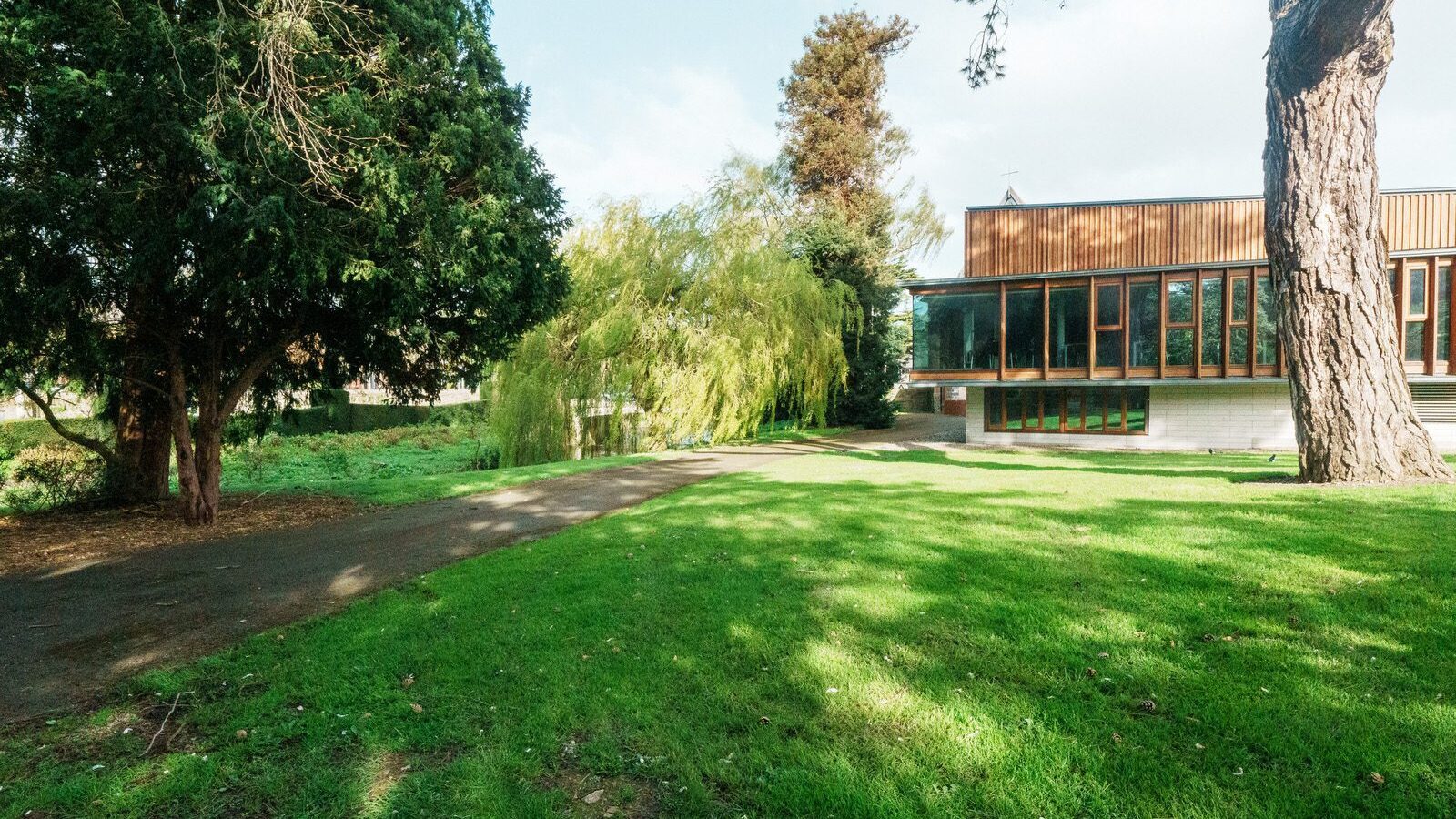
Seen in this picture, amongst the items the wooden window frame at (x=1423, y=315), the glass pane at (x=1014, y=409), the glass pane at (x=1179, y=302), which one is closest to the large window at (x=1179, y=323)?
the glass pane at (x=1179, y=302)

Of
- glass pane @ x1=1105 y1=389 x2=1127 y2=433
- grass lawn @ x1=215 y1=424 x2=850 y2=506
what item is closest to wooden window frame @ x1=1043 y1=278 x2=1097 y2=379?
glass pane @ x1=1105 y1=389 x2=1127 y2=433

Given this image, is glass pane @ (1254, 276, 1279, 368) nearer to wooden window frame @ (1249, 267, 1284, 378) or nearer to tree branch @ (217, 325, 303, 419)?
wooden window frame @ (1249, 267, 1284, 378)

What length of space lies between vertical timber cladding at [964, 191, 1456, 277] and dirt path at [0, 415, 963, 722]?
16.7m

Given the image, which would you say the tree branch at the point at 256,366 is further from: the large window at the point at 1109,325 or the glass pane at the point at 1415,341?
the glass pane at the point at 1415,341

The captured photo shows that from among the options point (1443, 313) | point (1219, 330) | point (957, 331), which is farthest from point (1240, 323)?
point (957, 331)

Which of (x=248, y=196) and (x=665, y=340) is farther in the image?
(x=665, y=340)

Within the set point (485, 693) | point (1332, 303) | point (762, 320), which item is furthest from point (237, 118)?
point (762, 320)

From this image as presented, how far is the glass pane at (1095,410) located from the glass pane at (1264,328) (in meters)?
3.95

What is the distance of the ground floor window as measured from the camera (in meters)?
21.5

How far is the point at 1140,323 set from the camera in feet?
68.7

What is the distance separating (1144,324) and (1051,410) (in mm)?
3574

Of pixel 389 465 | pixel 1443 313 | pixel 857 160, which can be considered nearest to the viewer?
pixel 1443 313

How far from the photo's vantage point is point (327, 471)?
1955 centimetres

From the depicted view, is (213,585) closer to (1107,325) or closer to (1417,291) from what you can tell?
(1107,325)
